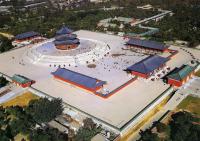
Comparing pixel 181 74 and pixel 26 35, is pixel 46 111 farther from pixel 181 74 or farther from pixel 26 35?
pixel 26 35

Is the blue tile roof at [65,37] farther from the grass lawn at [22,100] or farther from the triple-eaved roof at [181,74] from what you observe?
the triple-eaved roof at [181,74]

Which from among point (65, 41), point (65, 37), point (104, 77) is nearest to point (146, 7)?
point (65, 37)

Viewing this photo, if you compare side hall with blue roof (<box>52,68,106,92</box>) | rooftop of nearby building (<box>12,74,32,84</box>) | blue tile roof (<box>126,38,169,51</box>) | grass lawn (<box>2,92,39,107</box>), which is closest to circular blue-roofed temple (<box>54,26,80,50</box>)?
side hall with blue roof (<box>52,68,106,92</box>)

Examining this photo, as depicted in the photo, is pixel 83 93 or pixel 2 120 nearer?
pixel 2 120

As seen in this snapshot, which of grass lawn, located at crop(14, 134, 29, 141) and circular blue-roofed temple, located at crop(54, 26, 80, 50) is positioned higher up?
circular blue-roofed temple, located at crop(54, 26, 80, 50)

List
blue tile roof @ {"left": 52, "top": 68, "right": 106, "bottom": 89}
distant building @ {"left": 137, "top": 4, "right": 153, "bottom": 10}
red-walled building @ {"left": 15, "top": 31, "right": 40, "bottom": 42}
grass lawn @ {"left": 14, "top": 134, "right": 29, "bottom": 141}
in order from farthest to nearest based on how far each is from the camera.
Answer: distant building @ {"left": 137, "top": 4, "right": 153, "bottom": 10}
red-walled building @ {"left": 15, "top": 31, "right": 40, "bottom": 42}
blue tile roof @ {"left": 52, "top": 68, "right": 106, "bottom": 89}
grass lawn @ {"left": 14, "top": 134, "right": 29, "bottom": 141}

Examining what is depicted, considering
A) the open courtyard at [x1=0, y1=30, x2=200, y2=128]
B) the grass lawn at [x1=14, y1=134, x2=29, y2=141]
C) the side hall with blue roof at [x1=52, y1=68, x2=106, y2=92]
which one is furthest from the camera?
the side hall with blue roof at [x1=52, y1=68, x2=106, y2=92]

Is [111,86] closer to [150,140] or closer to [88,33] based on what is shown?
[150,140]

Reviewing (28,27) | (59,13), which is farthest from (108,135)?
(59,13)

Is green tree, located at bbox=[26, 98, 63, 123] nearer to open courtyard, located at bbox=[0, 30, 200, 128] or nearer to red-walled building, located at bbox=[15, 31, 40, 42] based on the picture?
open courtyard, located at bbox=[0, 30, 200, 128]
